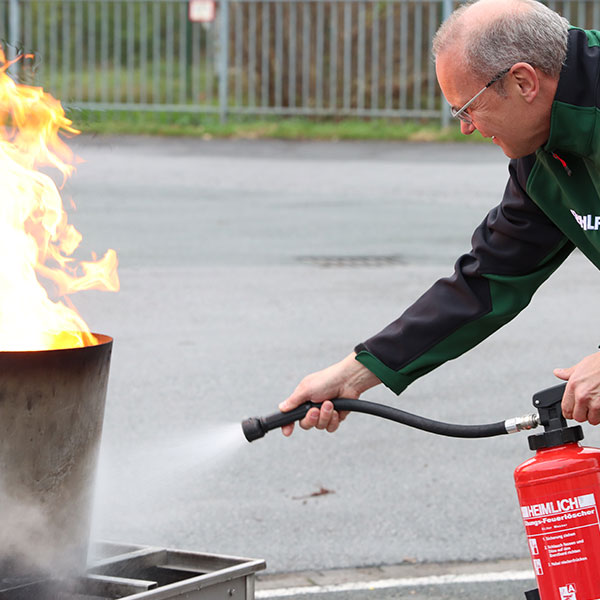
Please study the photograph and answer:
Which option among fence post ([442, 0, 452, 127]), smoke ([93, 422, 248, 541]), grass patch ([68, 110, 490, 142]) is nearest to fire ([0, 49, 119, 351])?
smoke ([93, 422, 248, 541])

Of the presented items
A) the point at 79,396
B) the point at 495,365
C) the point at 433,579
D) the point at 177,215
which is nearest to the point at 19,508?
the point at 79,396

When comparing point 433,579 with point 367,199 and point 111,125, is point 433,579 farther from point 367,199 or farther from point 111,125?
point 111,125

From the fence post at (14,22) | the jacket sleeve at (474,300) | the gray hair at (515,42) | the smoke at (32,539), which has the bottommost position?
the smoke at (32,539)

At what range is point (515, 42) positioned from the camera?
2.86m

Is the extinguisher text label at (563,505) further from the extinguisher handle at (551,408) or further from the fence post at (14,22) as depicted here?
the fence post at (14,22)

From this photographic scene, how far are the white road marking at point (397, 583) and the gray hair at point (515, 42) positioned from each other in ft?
7.65

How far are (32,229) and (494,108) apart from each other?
4.84 ft

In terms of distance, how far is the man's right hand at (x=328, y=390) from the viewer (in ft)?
10.6

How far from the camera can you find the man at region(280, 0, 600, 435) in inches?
113

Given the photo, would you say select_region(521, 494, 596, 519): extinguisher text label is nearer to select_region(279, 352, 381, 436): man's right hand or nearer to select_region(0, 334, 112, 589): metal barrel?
select_region(279, 352, 381, 436): man's right hand

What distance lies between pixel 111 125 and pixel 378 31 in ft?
13.7

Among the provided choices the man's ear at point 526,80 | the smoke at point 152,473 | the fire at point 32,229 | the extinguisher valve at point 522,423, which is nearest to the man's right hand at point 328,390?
the extinguisher valve at point 522,423

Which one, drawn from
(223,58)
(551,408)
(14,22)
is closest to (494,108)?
(551,408)

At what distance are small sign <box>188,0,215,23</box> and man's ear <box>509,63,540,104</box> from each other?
50.1 feet
